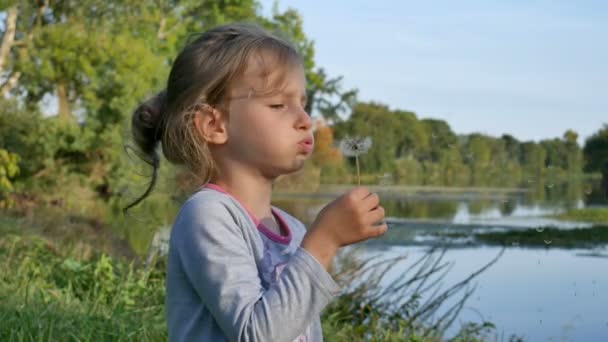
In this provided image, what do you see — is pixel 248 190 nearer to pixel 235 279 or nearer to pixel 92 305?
pixel 235 279

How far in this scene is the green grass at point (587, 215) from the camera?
26.3 feet

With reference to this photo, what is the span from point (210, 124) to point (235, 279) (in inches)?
14.5

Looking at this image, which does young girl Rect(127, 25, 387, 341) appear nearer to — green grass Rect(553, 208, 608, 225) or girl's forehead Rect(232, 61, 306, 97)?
girl's forehead Rect(232, 61, 306, 97)

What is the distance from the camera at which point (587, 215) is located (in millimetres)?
8203

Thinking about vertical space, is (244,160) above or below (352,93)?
below

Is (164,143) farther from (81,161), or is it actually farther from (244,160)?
(81,161)

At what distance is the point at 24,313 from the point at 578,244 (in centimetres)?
585

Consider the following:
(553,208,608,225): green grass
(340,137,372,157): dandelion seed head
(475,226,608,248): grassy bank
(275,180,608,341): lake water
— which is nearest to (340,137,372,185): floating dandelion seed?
(340,137,372,157): dandelion seed head

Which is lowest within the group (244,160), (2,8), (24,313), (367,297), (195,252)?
(367,297)

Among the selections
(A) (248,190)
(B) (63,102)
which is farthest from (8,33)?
(A) (248,190)

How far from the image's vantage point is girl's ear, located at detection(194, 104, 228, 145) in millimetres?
1511

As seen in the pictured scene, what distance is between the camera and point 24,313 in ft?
10.5

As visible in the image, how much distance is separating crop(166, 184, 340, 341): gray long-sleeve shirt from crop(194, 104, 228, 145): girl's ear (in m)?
0.10

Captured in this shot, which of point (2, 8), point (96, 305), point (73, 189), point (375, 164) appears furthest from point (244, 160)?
point (73, 189)
